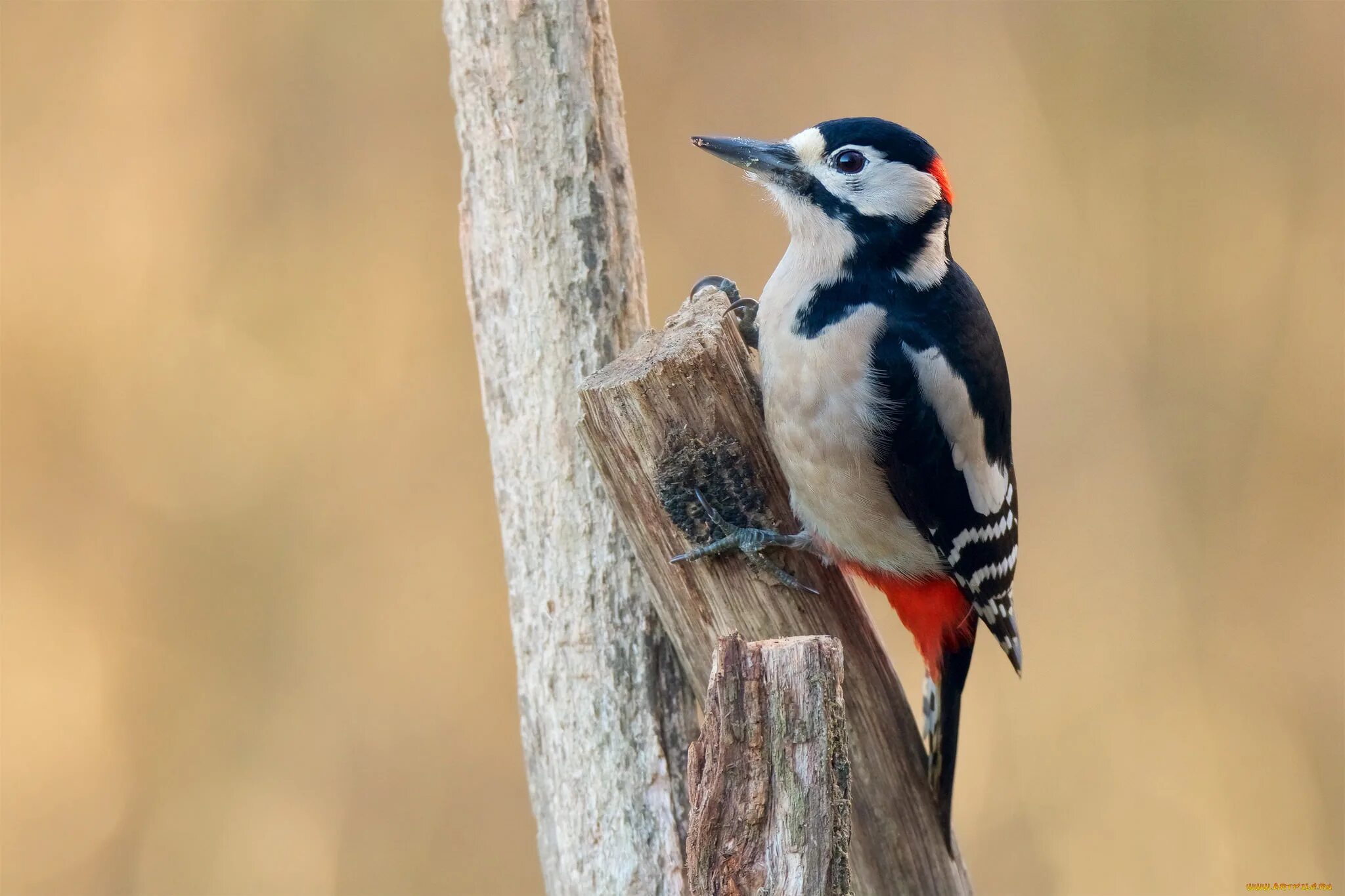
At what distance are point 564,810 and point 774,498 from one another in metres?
0.72

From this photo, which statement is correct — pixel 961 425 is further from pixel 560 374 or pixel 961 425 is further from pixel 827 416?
pixel 560 374

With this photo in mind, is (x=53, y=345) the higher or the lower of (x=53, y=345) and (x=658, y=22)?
the lower

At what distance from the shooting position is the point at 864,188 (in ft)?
7.91

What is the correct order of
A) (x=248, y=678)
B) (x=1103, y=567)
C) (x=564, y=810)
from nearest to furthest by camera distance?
(x=564, y=810), (x=248, y=678), (x=1103, y=567)

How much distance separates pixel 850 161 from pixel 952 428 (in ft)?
1.83

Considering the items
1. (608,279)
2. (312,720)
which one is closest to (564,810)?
(608,279)

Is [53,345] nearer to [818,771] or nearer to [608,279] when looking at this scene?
[608,279]

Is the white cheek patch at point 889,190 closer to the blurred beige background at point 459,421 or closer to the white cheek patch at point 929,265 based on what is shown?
the white cheek patch at point 929,265

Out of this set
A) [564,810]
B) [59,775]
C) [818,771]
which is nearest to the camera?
[818,771]

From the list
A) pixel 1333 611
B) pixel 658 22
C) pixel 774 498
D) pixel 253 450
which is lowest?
pixel 1333 611

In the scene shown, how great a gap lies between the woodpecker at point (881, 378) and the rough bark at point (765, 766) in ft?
1.70

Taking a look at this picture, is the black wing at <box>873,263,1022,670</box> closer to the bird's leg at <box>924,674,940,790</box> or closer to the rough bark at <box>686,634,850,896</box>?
the bird's leg at <box>924,674,940,790</box>

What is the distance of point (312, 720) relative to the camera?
426 centimetres

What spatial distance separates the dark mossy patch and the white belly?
0.31 ft
